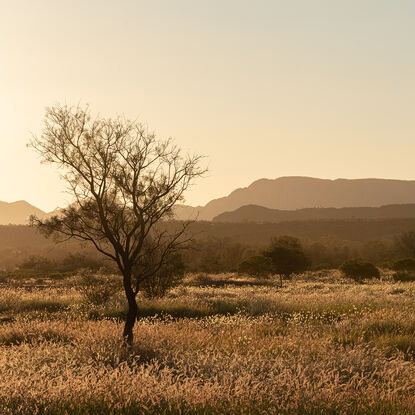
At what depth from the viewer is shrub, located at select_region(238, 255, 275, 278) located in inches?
1555

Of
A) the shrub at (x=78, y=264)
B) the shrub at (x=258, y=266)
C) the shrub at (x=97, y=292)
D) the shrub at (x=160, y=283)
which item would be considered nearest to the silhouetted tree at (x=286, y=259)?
the shrub at (x=258, y=266)

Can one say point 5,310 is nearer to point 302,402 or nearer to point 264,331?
point 264,331

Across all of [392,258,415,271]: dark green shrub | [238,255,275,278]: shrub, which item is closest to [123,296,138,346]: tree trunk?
[238,255,275,278]: shrub

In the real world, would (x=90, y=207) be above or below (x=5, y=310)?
above

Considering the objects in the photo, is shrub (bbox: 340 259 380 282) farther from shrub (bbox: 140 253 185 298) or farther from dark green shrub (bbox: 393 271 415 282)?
shrub (bbox: 140 253 185 298)

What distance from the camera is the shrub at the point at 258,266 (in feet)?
130

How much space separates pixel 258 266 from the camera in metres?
40.0

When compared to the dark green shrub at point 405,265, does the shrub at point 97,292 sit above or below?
above

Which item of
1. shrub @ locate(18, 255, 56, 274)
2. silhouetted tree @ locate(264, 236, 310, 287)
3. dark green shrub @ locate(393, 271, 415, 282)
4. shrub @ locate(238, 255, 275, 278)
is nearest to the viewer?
dark green shrub @ locate(393, 271, 415, 282)

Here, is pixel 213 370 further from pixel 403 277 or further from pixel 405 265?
pixel 405 265

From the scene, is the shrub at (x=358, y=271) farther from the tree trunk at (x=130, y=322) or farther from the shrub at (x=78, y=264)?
the shrub at (x=78, y=264)

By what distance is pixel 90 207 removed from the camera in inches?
369

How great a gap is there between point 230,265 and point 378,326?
51.4 m

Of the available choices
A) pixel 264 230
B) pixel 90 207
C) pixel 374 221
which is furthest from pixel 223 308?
pixel 374 221
